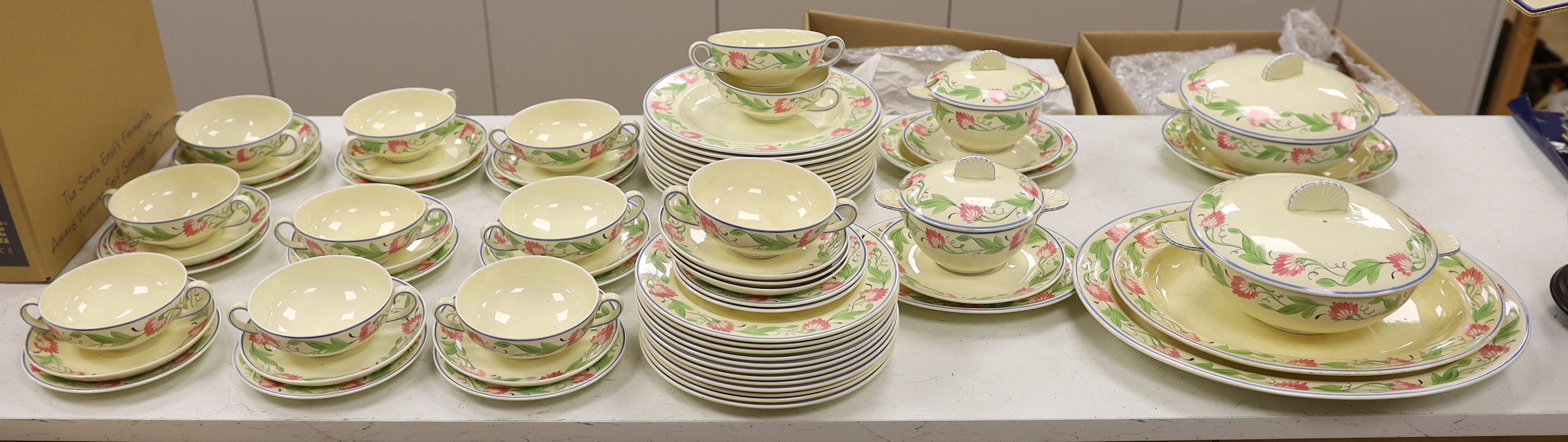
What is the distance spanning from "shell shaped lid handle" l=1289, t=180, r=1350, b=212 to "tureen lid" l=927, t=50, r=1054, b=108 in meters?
0.45

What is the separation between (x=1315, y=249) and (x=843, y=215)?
1.70 ft

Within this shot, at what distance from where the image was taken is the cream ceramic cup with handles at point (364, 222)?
4.19 ft

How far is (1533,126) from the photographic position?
5.56 ft

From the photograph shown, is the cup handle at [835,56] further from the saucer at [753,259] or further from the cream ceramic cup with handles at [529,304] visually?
the cream ceramic cup with handles at [529,304]

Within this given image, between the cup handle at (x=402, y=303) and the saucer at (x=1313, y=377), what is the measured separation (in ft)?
2.69

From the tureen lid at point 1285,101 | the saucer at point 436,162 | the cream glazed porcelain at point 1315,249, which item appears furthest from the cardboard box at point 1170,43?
the saucer at point 436,162

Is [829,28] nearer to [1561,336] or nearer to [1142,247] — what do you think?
[1142,247]

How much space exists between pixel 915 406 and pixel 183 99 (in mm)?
3252

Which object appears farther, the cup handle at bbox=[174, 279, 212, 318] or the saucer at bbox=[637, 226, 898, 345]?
the cup handle at bbox=[174, 279, 212, 318]

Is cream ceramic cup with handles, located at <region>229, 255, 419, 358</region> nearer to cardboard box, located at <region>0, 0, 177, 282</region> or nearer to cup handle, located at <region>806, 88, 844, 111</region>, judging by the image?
cardboard box, located at <region>0, 0, 177, 282</region>

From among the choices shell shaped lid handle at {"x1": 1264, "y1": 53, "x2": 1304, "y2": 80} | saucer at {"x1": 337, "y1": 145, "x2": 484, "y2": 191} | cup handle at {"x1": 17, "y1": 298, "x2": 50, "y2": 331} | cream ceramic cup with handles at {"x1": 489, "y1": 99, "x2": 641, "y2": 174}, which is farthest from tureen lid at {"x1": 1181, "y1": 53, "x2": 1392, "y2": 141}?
cup handle at {"x1": 17, "y1": 298, "x2": 50, "y2": 331}

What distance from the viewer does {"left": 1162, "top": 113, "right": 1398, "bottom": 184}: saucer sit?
1.55 meters

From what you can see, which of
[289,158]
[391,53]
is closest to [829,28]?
[289,158]

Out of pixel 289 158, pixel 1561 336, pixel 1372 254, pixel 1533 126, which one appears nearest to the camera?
pixel 1372 254
